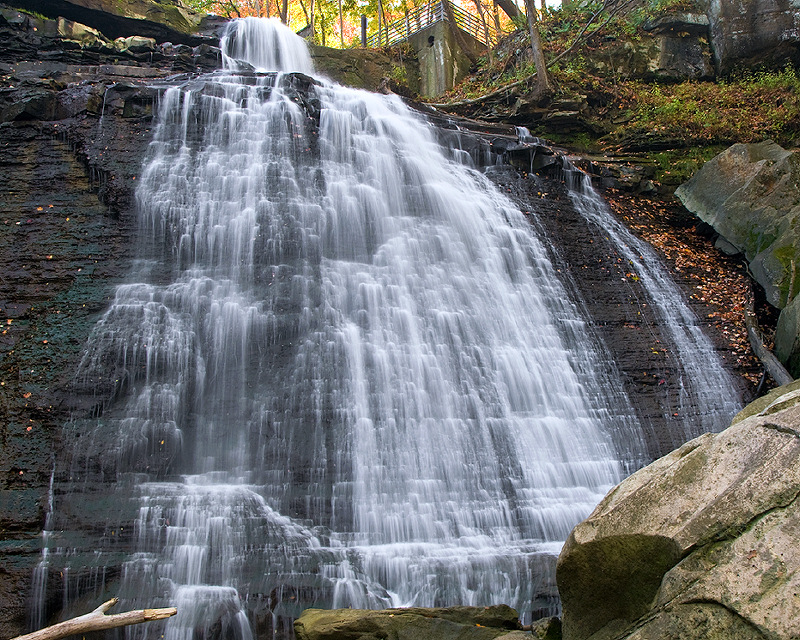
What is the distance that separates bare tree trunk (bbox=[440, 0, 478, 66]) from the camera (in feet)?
73.9

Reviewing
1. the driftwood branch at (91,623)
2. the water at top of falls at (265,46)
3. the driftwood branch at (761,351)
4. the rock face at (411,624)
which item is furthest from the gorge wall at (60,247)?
the water at top of falls at (265,46)

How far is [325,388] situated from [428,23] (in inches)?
764

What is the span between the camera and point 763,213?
11.6 metres

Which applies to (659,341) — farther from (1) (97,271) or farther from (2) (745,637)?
(1) (97,271)

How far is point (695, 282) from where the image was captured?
12070 millimetres

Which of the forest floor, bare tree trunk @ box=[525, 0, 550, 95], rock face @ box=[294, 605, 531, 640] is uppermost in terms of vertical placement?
bare tree trunk @ box=[525, 0, 550, 95]

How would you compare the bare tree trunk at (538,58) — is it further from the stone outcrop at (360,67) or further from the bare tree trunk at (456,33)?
Result: the bare tree trunk at (456,33)

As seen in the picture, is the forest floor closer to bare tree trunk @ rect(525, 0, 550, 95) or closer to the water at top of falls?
bare tree trunk @ rect(525, 0, 550, 95)

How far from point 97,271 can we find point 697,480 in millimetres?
8615

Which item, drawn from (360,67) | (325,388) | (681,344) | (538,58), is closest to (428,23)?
(360,67)

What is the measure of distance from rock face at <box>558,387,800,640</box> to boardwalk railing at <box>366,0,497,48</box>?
22560 millimetres

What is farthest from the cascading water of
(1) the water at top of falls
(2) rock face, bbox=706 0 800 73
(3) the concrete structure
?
(2) rock face, bbox=706 0 800 73

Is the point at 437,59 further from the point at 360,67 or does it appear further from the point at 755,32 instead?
the point at 755,32

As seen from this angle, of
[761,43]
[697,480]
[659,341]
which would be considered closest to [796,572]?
[697,480]
